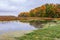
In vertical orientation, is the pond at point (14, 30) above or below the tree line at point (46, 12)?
below

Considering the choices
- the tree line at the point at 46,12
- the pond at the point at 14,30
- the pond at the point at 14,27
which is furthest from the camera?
the tree line at the point at 46,12

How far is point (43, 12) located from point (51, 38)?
42.1m

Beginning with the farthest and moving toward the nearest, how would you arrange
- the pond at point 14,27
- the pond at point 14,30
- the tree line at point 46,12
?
the tree line at point 46,12 < the pond at point 14,27 < the pond at point 14,30

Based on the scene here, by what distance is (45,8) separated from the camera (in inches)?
2566

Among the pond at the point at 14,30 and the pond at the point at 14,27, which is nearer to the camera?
the pond at the point at 14,30

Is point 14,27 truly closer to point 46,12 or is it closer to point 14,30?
point 14,30

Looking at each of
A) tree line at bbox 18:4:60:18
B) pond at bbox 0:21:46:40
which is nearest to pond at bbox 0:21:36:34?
pond at bbox 0:21:46:40

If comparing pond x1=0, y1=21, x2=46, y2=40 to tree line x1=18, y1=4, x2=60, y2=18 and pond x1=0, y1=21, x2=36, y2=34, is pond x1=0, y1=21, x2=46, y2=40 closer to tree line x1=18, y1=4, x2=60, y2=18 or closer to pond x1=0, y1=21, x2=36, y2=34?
pond x1=0, y1=21, x2=36, y2=34

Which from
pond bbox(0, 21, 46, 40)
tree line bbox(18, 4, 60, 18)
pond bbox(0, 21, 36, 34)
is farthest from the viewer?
tree line bbox(18, 4, 60, 18)

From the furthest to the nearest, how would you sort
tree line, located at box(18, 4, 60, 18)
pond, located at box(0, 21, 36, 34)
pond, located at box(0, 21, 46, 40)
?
1. tree line, located at box(18, 4, 60, 18)
2. pond, located at box(0, 21, 36, 34)
3. pond, located at box(0, 21, 46, 40)

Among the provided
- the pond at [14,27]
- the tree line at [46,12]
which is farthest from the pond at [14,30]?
the tree line at [46,12]

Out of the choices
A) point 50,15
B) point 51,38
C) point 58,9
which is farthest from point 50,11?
point 51,38

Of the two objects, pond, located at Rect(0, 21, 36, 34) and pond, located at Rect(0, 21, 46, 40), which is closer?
pond, located at Rect(0, 21, 46, 40)

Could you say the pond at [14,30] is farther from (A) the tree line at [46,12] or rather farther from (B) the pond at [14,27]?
(A) the tree line at [46,12]
